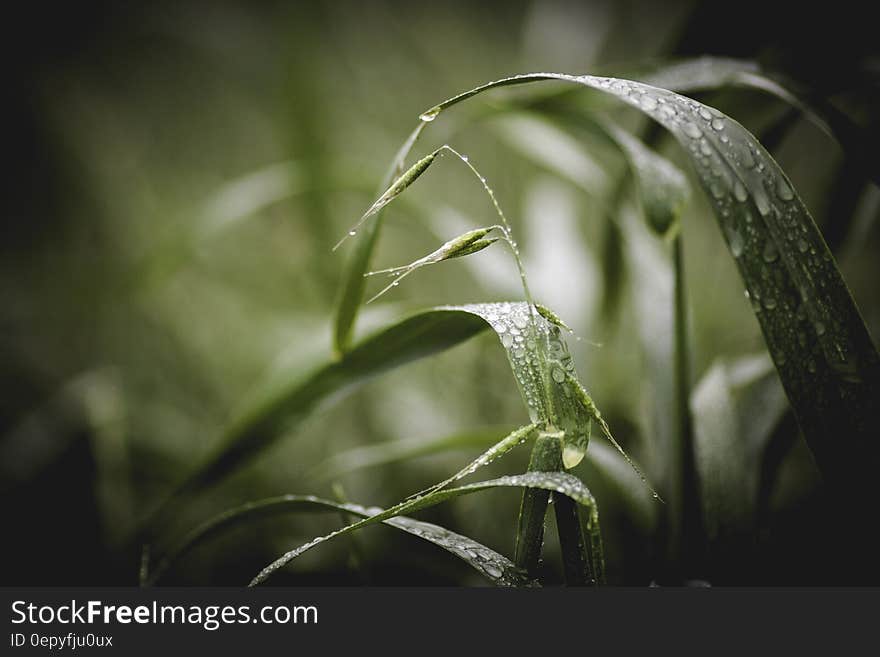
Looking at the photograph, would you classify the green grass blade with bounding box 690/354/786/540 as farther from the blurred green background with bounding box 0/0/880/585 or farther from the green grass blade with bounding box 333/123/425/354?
the green grass blade with bounding box 333/123/425/354

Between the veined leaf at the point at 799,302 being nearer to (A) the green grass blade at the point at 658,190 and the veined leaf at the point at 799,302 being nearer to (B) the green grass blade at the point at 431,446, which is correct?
(A) the green grass blade at the point at 658,190

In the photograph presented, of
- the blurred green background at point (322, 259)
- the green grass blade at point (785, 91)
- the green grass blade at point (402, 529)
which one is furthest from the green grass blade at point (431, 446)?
the green grass blade at point (785, 91)

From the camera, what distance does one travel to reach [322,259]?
2.36 feet

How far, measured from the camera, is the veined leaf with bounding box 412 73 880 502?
0.25 metres

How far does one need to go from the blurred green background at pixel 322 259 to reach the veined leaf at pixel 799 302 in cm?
13

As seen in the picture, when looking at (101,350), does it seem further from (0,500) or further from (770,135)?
(770,135)

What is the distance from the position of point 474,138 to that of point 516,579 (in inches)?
41.1

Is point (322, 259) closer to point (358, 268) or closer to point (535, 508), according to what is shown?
point (358, 268)

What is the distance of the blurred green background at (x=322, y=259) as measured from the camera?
1.54ft

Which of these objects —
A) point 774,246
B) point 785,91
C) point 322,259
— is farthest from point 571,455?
point 322,259

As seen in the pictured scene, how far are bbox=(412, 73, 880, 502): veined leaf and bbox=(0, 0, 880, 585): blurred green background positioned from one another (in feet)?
0.42

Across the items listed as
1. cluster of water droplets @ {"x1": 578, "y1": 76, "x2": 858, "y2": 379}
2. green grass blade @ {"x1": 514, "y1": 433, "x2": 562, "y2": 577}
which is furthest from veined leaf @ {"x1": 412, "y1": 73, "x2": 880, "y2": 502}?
green grass blade @ {"x1": 514, "y1": 433, "x2": 562, "y2": 577}

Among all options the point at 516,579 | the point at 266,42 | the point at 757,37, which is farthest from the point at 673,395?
the point at 266,42

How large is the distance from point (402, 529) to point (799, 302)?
0.21m
